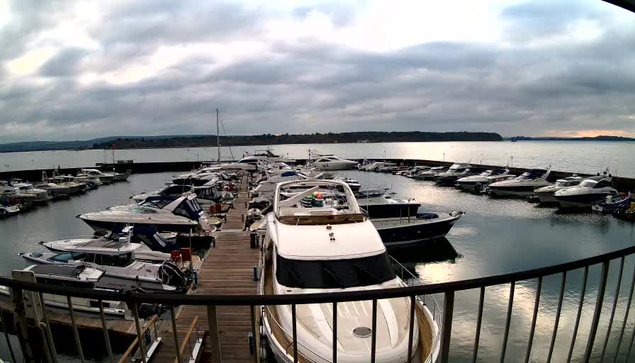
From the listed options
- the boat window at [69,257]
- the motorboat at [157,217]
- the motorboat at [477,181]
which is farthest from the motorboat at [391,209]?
the motorboat at [477,181]

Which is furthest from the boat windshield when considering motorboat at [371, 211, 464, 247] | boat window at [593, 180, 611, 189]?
boat window at [593, 180, 611, 189]

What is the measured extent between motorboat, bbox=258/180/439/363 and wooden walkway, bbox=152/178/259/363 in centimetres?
137

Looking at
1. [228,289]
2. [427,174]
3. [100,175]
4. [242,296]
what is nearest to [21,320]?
[242,296]

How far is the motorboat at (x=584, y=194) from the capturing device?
30.0 m

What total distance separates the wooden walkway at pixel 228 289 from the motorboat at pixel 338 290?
1.37 metres

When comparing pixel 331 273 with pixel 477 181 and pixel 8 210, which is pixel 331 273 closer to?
pixel 8 210

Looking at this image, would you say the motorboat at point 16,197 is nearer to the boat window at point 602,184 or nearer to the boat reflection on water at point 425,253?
the boat reflection on water at point 425,253

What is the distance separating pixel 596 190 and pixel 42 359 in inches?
1479

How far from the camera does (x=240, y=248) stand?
16.0 m

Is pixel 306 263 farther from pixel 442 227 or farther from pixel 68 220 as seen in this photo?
pixel 68 220

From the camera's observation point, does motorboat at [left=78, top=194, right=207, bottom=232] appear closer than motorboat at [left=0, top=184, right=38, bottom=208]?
Yes

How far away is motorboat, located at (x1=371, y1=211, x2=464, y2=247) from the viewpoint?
19078 millimetres

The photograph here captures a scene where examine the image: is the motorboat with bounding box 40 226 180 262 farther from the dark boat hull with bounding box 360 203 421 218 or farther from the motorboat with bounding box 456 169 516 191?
the motorboat with bounding box 456 169 516 191

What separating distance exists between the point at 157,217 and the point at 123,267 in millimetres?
8172
